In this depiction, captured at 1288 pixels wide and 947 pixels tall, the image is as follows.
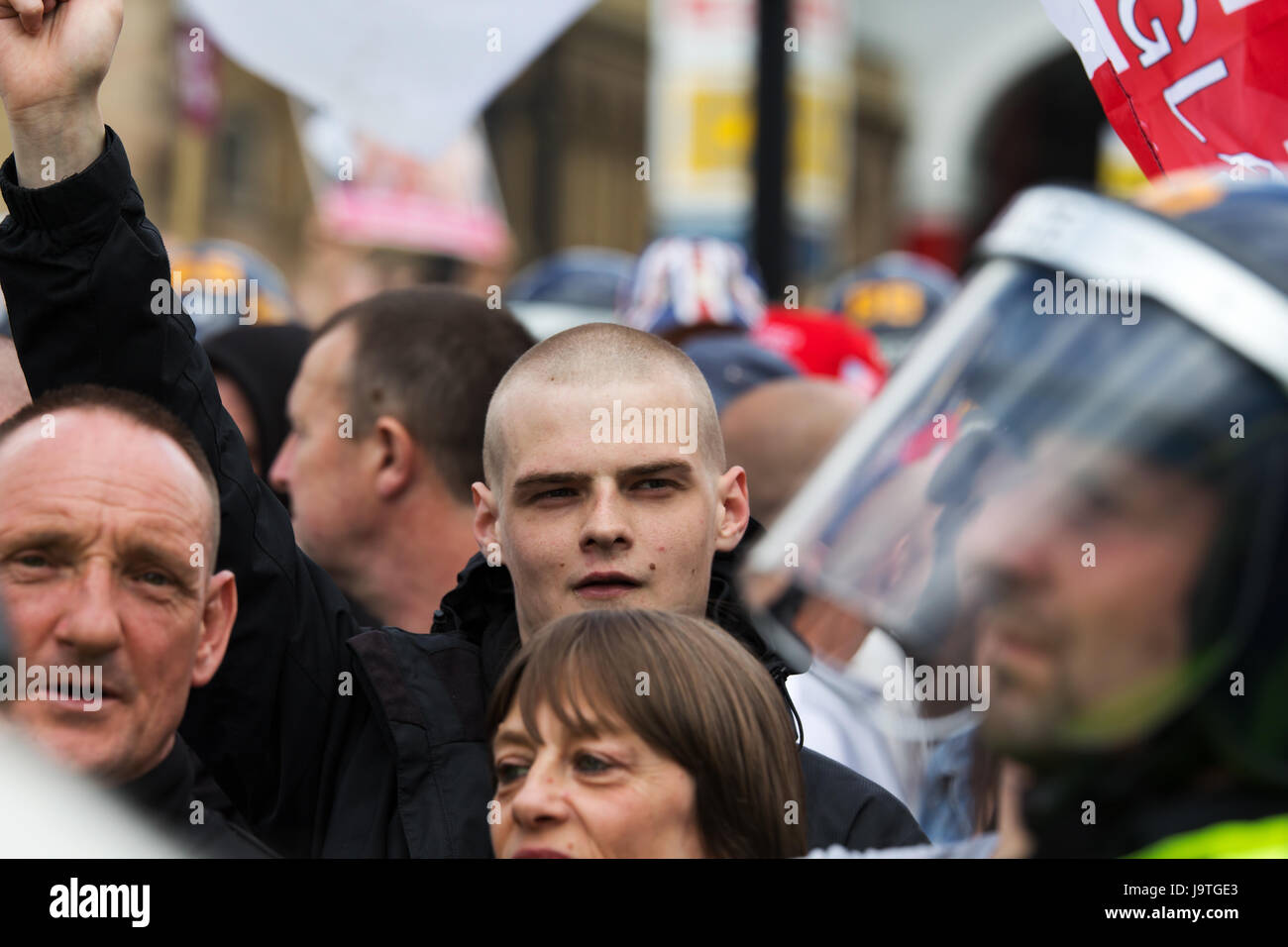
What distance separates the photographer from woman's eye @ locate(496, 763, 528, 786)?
2.23 metres

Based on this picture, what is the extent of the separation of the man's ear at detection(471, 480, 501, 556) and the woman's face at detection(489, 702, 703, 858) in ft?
2.22

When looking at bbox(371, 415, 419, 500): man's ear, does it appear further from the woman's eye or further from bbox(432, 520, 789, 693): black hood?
the woman's eye

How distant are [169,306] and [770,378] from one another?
2768 mm

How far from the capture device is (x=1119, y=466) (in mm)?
1483
